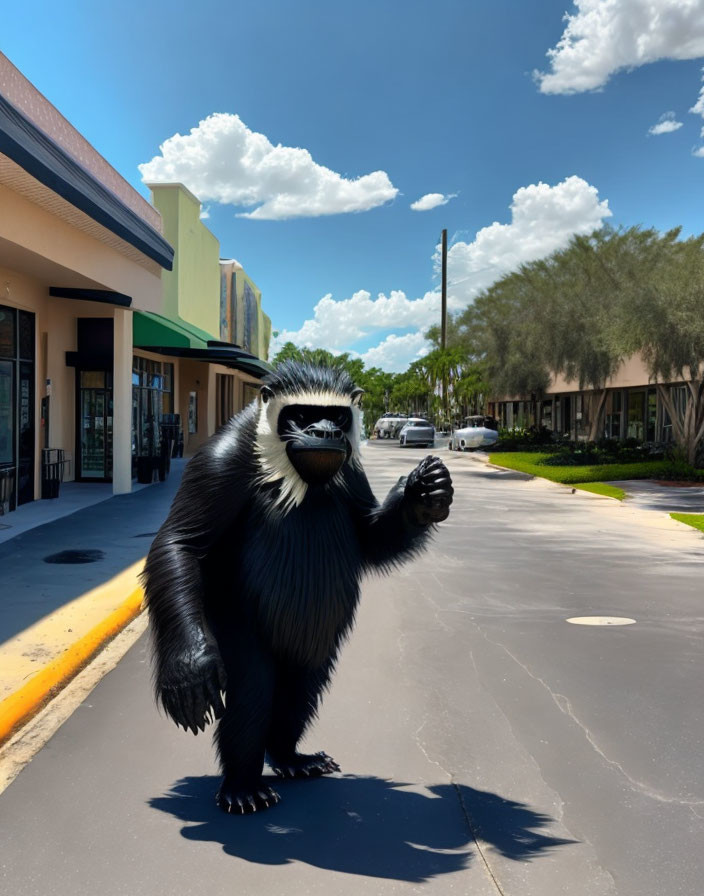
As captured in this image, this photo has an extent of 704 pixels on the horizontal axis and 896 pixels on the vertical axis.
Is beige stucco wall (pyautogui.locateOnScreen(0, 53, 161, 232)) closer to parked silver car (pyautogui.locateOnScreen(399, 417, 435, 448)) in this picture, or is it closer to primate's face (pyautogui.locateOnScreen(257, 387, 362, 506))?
primate's face (pyautogui.locateOnScreen(257, 387, 362, 506))

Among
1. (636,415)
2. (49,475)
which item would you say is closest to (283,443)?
(49,475)

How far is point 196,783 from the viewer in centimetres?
A: 349

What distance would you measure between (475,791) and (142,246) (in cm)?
1232

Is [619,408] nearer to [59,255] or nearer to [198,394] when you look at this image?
[198,394]

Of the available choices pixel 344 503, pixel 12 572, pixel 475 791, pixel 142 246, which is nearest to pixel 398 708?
pixel 475 791

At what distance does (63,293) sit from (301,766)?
41.3ft

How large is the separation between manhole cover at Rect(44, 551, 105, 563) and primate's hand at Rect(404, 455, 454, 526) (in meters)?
6.56

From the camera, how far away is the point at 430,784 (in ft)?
11.4

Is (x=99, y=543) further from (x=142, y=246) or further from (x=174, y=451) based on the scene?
(x=174, y=451)

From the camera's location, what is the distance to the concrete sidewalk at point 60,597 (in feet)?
16.0

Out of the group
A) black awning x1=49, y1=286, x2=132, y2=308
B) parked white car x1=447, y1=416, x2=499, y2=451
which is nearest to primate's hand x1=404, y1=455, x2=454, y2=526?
black awning x1=49, y1=286, x2=132, y2=308

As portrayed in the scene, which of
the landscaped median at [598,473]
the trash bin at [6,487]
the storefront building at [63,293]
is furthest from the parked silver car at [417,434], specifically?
the trash bin at [6,487]

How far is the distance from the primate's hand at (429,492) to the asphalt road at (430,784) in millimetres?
1227

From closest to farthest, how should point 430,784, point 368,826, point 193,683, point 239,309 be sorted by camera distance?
point 193,683 < point 368,826 < point 430,784 < point 239,309
